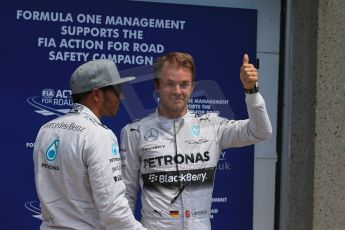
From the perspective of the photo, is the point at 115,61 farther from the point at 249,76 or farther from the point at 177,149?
the point at 249,76

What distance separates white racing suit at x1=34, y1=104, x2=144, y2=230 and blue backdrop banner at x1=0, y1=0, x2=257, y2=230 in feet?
4.81

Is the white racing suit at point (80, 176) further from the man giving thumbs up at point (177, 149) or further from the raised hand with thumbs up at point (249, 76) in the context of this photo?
the raised hand with thumbs up at point (249, 76)

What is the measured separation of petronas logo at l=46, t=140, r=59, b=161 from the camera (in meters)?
2.42

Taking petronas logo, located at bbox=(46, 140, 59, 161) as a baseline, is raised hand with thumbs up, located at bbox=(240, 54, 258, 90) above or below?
above

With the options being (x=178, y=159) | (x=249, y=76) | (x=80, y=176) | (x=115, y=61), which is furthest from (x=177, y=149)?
(x=115, y=61)

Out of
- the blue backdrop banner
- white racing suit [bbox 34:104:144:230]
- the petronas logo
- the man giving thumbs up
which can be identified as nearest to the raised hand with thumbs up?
the man giving thumbs up

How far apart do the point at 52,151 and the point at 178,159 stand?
66cm

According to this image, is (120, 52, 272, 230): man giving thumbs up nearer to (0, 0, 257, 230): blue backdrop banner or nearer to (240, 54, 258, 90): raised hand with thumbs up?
(240, 54, 258, 90): raised hand with thumbs up

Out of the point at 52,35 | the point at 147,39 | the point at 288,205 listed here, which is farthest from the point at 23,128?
the point at 288,205

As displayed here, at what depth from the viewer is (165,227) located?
110 inches

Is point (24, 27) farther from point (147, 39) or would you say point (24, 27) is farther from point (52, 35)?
point (147, 39)

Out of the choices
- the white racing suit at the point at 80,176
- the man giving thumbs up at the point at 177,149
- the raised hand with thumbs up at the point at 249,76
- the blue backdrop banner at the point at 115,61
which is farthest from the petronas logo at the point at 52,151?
the blue backdrop banner at the point at 115,61

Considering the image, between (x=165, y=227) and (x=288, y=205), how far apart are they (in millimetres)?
1625

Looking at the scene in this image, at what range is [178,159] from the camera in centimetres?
286
